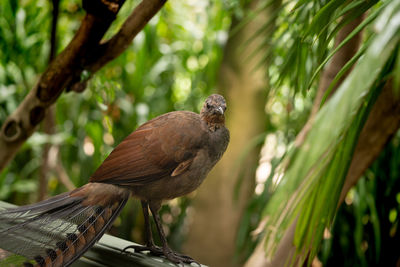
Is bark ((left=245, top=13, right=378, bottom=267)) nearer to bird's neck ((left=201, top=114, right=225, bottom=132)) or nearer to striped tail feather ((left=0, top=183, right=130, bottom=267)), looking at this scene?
bird's neck ((left=201, top=114, right=225, bottom=132))

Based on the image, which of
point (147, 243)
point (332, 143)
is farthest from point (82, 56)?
point (332, 143)

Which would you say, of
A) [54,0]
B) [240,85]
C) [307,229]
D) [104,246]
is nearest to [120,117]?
[240,85]

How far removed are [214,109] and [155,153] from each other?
0.51 ft

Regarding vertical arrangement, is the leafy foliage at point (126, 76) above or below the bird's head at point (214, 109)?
below

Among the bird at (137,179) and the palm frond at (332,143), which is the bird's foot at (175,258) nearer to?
the bird at (137,179)

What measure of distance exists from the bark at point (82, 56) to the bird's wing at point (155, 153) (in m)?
0.28

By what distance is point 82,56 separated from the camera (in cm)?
115

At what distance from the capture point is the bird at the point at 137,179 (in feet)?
3.01

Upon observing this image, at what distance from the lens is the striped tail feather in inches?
34.5

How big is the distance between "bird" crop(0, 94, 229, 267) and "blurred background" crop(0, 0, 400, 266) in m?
0.92

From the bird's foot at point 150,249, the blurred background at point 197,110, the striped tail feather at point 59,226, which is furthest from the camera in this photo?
the blurred background at point 197,110

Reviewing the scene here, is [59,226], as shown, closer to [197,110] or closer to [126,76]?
[197,110]

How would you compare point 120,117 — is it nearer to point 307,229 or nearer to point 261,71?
point 261,71

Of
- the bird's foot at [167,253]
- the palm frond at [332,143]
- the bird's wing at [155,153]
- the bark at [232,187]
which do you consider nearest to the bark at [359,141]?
the bird's foot at [167,253]
